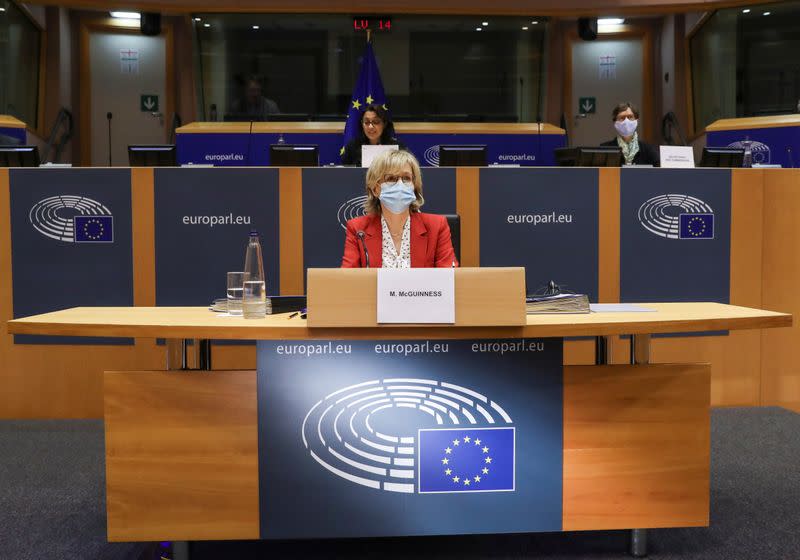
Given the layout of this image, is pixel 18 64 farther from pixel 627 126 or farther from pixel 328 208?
pixel 627 126

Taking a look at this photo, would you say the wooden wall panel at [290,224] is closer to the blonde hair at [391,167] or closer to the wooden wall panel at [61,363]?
the wooden wall panel at [61,363]

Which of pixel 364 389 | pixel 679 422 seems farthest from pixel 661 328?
pixel 364 389

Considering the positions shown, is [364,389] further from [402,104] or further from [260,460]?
[402,104]

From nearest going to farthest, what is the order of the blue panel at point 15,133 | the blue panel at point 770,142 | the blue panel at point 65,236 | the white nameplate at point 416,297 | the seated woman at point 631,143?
the white nameplate at point 416,297
the blue panel at point 65,236
the seated woman at point 631,143
the blue panel at point 770,142
the blue panel at point 15,133

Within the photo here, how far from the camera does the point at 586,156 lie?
428 cm

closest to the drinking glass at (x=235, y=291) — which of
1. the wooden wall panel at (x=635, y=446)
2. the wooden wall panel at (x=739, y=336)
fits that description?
the wooden wall panel at (x=635, y=446)

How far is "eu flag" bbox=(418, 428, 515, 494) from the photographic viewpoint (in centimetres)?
217

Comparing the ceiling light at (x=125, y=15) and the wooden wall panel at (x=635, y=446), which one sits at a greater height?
the ceiling light at (x=125, y=15)

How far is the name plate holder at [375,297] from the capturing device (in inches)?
78.0

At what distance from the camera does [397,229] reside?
114 inches

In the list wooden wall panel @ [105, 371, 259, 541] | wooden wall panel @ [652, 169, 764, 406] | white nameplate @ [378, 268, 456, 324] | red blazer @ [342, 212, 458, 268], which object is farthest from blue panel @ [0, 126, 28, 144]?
white nameplate @ [378, 268, 456, 324]

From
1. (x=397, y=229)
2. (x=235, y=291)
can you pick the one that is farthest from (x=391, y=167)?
(x=235, y=291)

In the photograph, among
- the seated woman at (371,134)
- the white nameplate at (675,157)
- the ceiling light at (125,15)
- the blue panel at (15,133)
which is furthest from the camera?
the ceiling light at (125,15)

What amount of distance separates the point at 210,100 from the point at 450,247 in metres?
7.99
